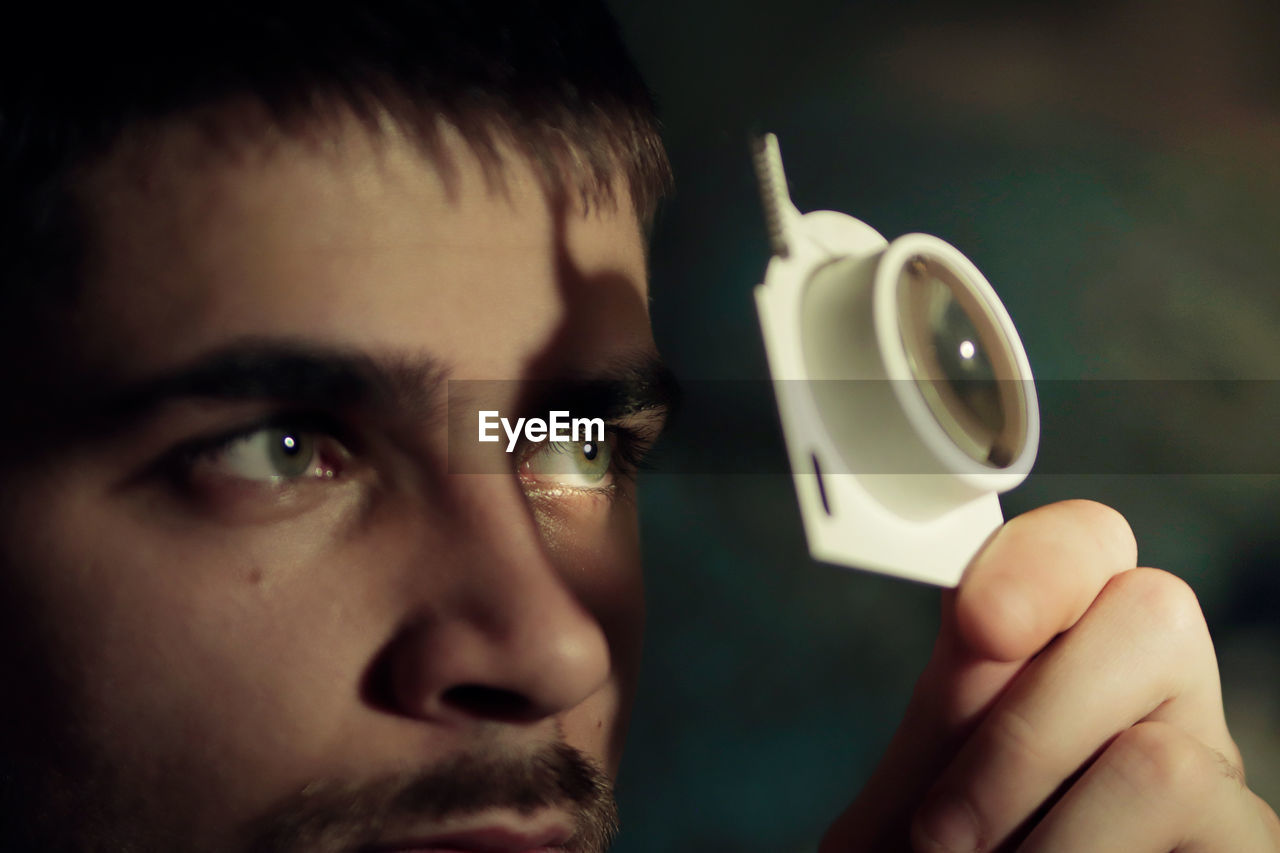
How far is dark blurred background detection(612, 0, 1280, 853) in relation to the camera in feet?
1.93

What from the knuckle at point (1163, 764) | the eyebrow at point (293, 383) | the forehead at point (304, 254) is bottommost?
the knuckle at point (1163, 764)

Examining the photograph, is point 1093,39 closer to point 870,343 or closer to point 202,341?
point 870,343

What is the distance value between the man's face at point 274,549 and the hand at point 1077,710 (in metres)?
0.19

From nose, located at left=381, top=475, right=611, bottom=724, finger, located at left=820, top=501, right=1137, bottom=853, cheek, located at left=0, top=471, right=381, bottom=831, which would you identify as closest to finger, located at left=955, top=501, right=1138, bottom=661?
finger, located at left=820, top=501, right=1137, bottom=853

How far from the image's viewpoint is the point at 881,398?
0.32 m

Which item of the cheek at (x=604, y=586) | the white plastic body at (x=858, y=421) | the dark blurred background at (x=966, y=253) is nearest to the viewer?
the white plastic body at (x=858, y=421)

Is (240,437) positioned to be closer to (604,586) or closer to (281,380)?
(281,380)

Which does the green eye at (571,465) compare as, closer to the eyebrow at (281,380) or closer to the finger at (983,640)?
the eyebrow at (281,380)

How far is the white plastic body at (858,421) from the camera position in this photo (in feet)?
1.03

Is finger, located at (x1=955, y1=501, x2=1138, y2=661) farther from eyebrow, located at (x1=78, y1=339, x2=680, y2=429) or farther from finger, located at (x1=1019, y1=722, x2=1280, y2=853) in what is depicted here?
eyebrow, located at (x1=78, y1=339, x2=680, y2=429)

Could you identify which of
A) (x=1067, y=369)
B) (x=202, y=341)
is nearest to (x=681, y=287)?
(x=1067, y=369)

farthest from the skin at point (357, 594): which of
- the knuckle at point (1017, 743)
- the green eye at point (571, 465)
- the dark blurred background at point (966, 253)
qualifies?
the dark blurred background at point (966, 253)

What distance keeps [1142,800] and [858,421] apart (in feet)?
0.76

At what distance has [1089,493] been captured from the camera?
0.61m
